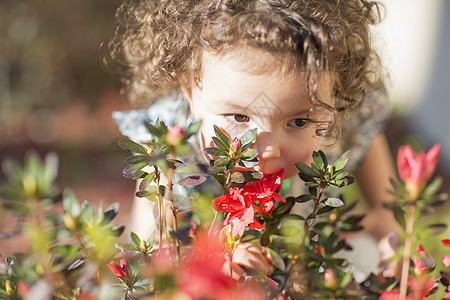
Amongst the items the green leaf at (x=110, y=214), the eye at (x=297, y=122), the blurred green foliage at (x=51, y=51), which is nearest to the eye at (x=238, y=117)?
the eye at (x=297, y=122)

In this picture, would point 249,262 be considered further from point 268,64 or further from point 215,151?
point 268,64

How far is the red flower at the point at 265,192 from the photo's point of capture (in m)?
0.90

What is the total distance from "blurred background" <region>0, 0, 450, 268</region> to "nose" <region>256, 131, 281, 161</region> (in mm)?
2637

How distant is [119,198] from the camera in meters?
3.52

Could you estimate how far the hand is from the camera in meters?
0.98

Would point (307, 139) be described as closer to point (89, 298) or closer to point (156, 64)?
point (156, 64)

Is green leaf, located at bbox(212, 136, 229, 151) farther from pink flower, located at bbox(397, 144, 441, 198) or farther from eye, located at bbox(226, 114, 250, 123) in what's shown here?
pink flower, located at bbox(397, 144, 441, 198)

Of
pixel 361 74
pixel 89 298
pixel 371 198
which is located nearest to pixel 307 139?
pixel 361 74

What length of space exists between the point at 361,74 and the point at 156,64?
53cm

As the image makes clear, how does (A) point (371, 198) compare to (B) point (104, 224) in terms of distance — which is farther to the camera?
(A) point (371, 198)

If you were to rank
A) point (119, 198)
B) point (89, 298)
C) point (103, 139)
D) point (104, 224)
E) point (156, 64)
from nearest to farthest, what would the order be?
point (89, 298) < point (104, 224) < point (156, 64) < point (119, 198) < point (103, 139)

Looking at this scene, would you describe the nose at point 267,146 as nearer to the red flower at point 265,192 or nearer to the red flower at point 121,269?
the red flower at point 265,192

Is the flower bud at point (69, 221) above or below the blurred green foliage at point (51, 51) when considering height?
above

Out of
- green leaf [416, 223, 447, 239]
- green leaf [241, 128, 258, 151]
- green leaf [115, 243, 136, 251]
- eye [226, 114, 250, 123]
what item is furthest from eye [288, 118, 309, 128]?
green leaf [115, 243, 136, 251]
